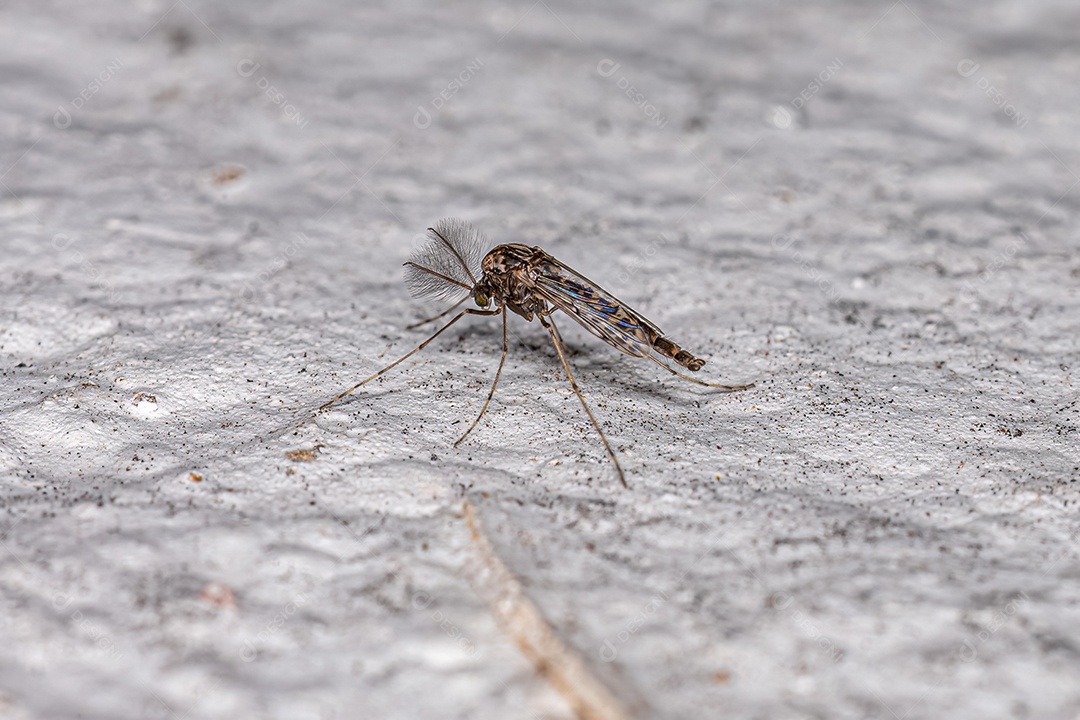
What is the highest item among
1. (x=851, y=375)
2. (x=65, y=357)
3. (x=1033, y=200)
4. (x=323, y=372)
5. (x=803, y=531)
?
(x=1033, y=200)

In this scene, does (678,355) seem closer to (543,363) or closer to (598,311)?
(598,311)

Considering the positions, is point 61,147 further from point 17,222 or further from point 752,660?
point 752,660

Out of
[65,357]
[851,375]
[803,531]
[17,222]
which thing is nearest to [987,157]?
[851,375]

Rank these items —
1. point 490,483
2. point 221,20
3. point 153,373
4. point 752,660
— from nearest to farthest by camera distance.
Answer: point 752,660
point 490,483
point 153,373
point 221,20

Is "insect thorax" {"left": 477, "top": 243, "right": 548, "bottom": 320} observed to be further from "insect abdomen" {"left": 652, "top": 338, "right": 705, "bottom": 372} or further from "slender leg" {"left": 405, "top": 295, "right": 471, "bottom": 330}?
"insect abdomen" {"left": 652, "top": 338, "right": 705, "bottom": 372}

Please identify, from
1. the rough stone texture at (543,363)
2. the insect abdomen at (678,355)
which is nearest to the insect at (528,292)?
the insect abdomen at (678,355)

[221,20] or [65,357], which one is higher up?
[221,20]

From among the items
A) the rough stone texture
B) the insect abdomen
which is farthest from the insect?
the rough stone texture
